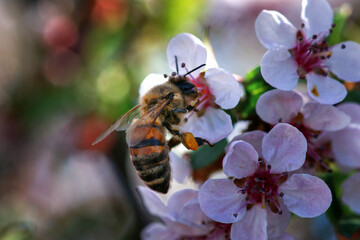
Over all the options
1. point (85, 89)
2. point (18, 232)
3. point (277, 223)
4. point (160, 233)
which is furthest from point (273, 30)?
point (85, 89)

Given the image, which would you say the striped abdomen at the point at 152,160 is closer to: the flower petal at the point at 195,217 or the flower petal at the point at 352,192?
the flower petal at the point at 195,217

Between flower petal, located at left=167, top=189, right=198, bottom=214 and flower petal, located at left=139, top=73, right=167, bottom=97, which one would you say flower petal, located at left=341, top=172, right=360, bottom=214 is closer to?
flower petal, located at left=167, top=189, right=198, bottom=214

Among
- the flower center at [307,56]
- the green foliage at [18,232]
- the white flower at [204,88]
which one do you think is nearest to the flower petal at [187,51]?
the white flower at [204,88]

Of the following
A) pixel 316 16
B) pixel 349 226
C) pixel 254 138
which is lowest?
pixel 349 226

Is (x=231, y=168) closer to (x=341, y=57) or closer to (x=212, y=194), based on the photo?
(x=212, y=194)

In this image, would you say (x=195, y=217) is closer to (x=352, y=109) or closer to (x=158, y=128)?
(x=158, y=128)

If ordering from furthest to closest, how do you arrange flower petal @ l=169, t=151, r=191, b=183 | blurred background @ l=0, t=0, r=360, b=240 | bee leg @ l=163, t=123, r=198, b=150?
blurred background @ l=0, t=0, r=360, b=240 < flower petal @ l=169, t=151, r=191, b=183 < bee leg @ l=163, t=123, r=198, b=150

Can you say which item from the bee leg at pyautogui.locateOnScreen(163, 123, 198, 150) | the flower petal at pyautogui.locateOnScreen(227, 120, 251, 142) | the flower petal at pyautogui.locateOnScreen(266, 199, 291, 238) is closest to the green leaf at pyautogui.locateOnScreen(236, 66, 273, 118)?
the flower petal at pyautogui.locateOnScreen(227, 120, 251, 142)

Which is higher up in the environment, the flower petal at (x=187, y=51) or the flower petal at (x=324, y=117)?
the flower petal at (x=187, y=51)
